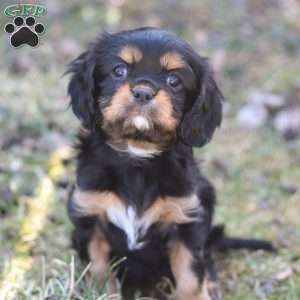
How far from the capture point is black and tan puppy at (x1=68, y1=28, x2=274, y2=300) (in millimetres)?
3236

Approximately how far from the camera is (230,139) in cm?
622

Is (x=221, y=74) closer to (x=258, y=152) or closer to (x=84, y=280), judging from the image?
(x=258, y=152)

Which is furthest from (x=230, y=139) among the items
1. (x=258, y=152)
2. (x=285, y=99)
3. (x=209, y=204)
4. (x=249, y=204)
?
(x=209, y=204)

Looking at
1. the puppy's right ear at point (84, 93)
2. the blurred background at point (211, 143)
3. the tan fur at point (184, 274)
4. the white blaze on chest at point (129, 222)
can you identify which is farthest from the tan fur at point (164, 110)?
the blurred background at point (211, 143)

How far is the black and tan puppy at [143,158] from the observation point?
3236mm

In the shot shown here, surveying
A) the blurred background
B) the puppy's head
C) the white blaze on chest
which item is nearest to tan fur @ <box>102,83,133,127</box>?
the puppy's head

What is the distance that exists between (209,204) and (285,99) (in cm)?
307

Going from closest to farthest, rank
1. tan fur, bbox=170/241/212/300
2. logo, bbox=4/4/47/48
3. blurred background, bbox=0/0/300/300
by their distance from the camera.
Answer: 1. logo, bbox=4/4/47/48
2. tan fur, bbox=170/241/212/300
3. blurred background, bbox=0/0/300/300

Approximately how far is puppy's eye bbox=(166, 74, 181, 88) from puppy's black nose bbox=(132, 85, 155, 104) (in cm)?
18

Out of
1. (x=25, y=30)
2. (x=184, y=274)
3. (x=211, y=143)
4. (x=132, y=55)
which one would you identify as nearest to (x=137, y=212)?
(x=184, y=274)

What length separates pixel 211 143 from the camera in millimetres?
6109

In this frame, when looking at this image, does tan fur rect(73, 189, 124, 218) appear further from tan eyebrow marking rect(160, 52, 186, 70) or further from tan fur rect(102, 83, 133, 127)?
tan eyebrow marking rect(160, 52, 186, 70)

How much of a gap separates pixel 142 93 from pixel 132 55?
0.24m

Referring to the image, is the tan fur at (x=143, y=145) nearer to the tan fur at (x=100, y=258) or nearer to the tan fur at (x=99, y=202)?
the tan fur at (x=99, y=202)
